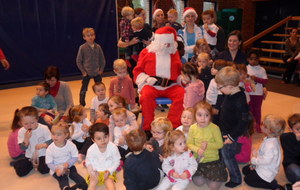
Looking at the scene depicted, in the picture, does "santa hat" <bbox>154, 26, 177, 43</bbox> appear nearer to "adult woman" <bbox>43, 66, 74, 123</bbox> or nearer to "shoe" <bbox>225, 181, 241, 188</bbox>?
"adult woman" <bbox>43, 66, 74, 123</bbox>

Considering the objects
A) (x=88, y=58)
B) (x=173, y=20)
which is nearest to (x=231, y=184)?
(x=88, y=58)

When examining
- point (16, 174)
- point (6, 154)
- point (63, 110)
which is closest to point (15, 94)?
point (63, 110)

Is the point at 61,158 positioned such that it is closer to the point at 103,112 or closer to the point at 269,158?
the point at 103,112

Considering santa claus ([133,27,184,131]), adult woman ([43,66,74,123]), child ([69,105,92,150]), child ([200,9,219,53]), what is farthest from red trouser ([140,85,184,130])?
child ([200,9,219,53])

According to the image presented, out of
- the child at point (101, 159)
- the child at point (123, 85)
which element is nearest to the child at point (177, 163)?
the child at point (101, 159)

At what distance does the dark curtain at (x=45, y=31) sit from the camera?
759 centimetres

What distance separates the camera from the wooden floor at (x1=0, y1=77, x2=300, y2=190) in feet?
10.6

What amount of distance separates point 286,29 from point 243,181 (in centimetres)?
908

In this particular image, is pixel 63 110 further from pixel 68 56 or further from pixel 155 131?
pixel 68 56

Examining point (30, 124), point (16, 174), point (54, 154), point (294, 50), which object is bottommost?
point (16, 174)

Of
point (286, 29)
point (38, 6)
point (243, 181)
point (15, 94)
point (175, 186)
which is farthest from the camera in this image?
point (286, 29)

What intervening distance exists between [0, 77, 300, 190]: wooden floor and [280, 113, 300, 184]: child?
0.20 m

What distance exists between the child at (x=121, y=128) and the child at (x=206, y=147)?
86cm

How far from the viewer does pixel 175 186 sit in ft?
9.77
